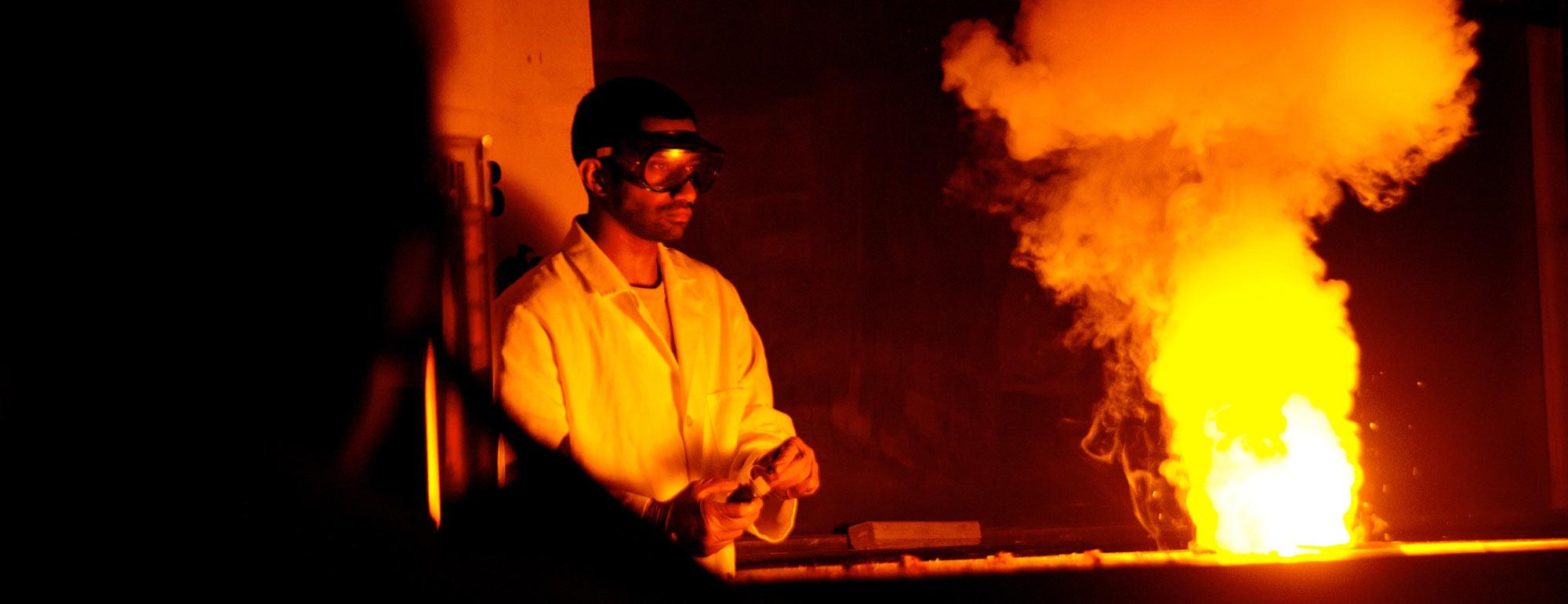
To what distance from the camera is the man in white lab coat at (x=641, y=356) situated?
2854mm

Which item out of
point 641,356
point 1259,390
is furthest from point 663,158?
point 1259,390

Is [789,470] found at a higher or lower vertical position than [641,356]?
lower

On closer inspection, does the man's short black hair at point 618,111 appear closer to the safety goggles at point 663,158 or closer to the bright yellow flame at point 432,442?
the safety goggles at point 663,158

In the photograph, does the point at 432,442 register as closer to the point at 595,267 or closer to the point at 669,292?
the point at 595,267

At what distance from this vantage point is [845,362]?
3943 millimetres

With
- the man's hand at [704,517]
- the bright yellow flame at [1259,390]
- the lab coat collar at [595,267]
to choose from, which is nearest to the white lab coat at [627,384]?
the lab coat collar at [595,267]

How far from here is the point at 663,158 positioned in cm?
297

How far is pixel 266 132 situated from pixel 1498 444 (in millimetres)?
4290

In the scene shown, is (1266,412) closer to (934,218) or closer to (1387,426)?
(1387,426)

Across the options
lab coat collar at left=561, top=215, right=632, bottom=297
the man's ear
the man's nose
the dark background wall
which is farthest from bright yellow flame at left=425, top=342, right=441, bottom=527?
the dark background wall

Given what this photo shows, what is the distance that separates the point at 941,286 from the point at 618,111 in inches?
56.9

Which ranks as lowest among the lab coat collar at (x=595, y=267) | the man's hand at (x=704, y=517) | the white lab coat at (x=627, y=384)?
the man's hand at (x=704, y=517)

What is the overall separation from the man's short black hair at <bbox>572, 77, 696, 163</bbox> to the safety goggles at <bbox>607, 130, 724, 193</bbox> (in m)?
0.04

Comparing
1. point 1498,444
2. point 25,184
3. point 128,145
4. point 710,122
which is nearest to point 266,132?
point 128,145
